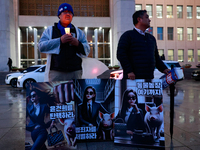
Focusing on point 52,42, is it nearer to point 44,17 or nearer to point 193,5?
point 44,17

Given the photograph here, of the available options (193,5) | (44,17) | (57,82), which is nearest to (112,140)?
(57,82)

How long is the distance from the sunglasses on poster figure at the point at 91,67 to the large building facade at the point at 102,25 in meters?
23.9

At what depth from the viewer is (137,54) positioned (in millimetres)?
3051

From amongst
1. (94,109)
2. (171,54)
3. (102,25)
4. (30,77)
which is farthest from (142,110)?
(171,54)

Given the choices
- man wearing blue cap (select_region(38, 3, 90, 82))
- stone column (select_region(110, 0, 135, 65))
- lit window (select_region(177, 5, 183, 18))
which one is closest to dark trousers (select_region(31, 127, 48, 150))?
man wearing blue cap (select_region(38, 3, 90, 82))

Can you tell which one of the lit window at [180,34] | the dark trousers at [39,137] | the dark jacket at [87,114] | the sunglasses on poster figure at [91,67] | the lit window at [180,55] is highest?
the lit window at [180,34]

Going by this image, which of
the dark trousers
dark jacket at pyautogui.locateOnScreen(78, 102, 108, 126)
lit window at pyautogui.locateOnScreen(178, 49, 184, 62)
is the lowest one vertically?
the dark trousers

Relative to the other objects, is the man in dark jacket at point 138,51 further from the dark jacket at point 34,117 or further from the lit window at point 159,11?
the lit window at point 159,11

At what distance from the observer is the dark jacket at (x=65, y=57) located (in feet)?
9.10

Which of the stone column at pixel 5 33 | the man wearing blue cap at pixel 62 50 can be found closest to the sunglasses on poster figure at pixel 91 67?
the man wearing blue cap at pixel 62 50

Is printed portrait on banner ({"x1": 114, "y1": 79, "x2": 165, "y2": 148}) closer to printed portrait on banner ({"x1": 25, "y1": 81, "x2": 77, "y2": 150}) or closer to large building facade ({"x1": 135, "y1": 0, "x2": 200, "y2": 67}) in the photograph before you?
printed portrait on banner ({"x1": 25, "y1": 81, "x2": 77, "y2": 150})

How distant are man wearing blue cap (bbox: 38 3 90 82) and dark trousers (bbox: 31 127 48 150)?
0.75m

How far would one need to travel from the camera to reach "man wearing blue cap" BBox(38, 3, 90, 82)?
107 inches

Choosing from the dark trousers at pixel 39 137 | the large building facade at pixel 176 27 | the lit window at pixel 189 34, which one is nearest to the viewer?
the dark trousers at pixel 39 137
